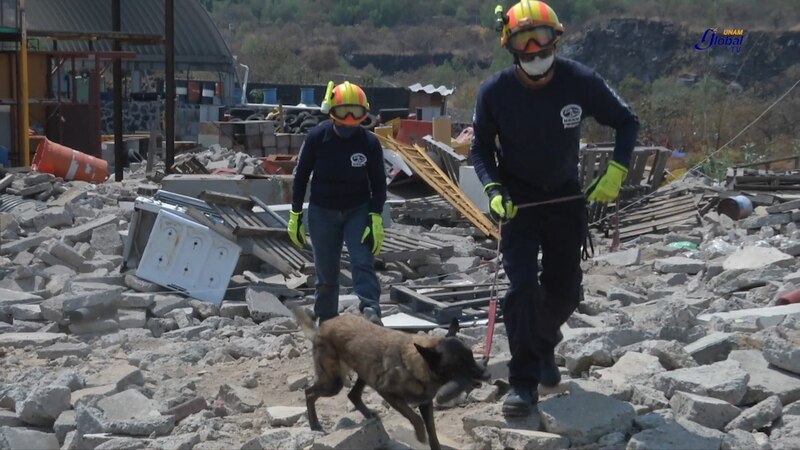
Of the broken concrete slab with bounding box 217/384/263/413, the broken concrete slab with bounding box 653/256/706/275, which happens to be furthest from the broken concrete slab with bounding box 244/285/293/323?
the broken concrete slab with bounding box 653/256/706/275

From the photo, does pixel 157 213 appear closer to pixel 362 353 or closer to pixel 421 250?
pixel 421 250

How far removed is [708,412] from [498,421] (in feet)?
3.24

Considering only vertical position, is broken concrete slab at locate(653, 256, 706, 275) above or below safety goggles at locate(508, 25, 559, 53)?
below

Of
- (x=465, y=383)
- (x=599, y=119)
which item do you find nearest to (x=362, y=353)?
(x=465, y=383)

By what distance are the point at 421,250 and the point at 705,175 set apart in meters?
10.9

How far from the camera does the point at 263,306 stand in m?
10.1

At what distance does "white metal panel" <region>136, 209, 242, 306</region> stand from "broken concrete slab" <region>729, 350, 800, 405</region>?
18.8ft

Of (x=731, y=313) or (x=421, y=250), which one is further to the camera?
(x=421, y=250)

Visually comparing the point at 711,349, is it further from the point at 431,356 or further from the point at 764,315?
the point at 431,356

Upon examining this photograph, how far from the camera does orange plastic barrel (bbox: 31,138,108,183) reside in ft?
65.5

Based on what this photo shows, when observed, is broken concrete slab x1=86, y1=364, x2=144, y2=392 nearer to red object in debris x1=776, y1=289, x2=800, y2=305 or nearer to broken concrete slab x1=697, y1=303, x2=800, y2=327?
broken concrete slab x1=697, y1=303, x2=800, y2=327

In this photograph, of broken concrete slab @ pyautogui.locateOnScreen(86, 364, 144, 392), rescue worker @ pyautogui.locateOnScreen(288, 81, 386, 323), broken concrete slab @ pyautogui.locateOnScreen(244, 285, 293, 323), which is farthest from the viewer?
broken concrete slab @ pyautogui.locateOnScreen(244, 285, 293, 323)

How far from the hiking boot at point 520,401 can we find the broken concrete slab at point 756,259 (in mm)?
6420

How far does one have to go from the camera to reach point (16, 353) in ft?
28.4
